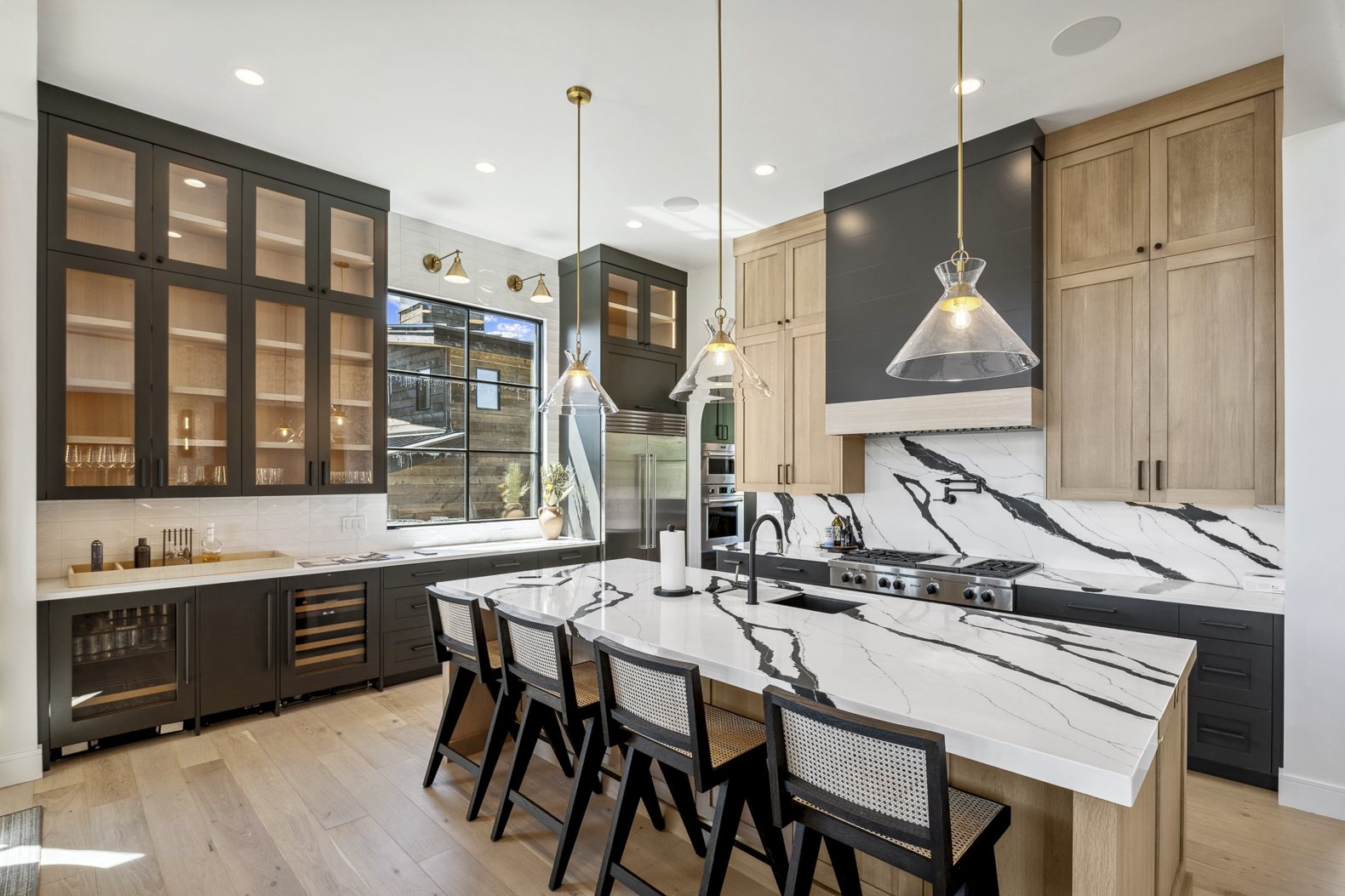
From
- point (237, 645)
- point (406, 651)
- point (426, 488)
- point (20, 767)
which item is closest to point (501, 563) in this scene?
point (406, 651)

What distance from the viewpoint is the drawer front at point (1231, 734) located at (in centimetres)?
265

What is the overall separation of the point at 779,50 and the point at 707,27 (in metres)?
0.34

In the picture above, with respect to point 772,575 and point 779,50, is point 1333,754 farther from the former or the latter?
point 779,50

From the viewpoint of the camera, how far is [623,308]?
17.6ft

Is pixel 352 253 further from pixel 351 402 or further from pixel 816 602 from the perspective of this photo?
pixel 816 602

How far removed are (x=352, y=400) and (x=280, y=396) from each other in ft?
1.31

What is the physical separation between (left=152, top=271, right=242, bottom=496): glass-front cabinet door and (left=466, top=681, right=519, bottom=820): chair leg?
7.14ft

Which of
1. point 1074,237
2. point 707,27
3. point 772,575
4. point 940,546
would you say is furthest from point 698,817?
point 1074,237

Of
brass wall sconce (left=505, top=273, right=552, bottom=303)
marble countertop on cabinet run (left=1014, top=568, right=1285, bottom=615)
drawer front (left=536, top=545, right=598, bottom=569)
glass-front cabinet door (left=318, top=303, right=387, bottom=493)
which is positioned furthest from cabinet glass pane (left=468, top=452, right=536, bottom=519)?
marble countertop on cabinet run (left=1014, top=568, right=1285, bottom=615)

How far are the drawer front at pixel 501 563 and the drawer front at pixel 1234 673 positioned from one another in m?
3.52

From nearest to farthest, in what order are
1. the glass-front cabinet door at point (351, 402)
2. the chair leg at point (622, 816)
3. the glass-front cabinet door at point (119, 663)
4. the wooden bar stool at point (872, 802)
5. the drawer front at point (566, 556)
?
the wooden bar stool at point (872, 802) → the chair leg at point (622, 816) → the glass-front cabinet door at point (119, 663) → the glass-front cabinet door at point (351, 402) → the drawer front at point (566, 556)

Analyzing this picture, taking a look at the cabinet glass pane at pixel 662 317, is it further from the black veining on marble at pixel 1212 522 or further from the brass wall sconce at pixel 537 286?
the black veining on marble at pixel 1212 522

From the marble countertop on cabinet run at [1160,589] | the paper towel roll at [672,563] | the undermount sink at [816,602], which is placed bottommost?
the marble countertop on cabinet run at [1160,589]

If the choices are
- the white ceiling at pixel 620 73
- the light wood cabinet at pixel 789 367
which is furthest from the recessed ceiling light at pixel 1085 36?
the light wood cabinet at pixel 789 367
